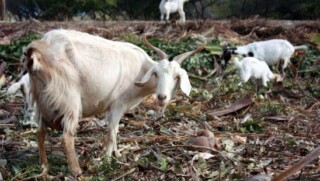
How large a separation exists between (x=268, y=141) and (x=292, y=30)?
12.3 metres

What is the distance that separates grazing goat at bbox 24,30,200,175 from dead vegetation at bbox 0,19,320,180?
35cm

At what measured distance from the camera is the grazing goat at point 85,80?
5320 millimetres

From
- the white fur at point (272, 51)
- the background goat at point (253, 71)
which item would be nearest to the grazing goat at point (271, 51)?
the white fur at point (272, 51)

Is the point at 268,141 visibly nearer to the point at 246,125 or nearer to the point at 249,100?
the point at 246,125

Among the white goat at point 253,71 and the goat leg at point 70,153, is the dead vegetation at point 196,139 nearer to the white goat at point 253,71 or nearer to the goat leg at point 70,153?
the goat leg at point 70,153

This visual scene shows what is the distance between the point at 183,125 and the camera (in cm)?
777

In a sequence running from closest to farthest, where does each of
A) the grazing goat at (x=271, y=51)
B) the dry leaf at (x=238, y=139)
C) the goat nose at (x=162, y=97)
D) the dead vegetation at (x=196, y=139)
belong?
the dead vegetation at (x=196, y=139), the goat nose at (x=162, y=97), the dry leaf at (x=238, y=139), the grazing goat at (x=271, y=51)

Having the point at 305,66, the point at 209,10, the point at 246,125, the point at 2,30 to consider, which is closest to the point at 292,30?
the point at 305,66

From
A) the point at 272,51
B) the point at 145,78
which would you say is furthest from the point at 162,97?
the point at 272,51

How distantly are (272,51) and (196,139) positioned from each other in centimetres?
894

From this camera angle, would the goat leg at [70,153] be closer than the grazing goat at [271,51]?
Yes

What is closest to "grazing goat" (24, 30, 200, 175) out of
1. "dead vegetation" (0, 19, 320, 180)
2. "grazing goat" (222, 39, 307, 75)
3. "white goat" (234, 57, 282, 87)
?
"dead vegetation" (0, 19, 320, 180)

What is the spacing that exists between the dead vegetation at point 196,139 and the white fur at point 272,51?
2583mm

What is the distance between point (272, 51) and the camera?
14.9m
